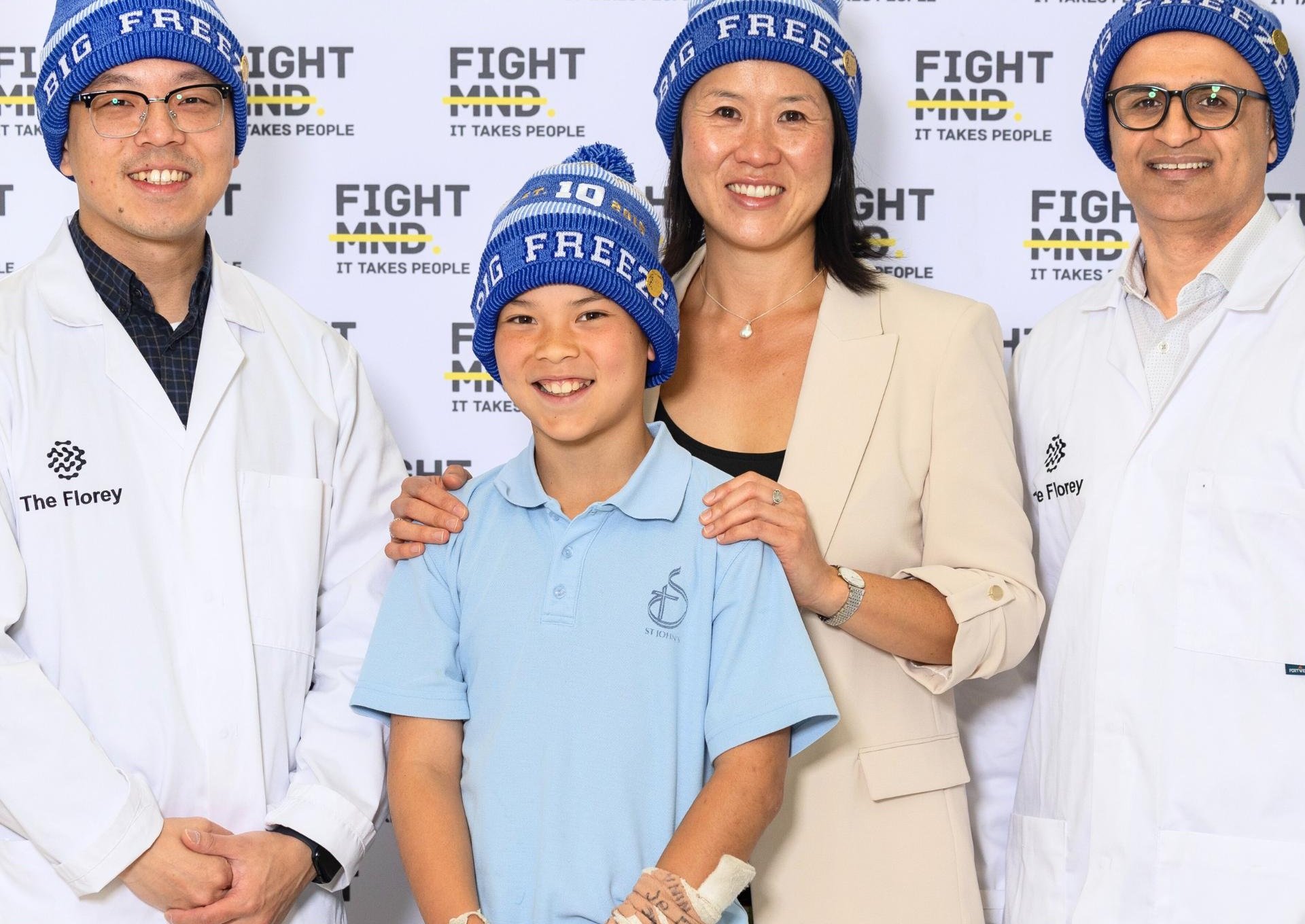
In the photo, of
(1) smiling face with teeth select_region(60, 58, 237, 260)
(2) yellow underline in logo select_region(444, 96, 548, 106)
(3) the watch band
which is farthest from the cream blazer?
(2) yellow underline in logo select_region(444, 96, 548, 106)

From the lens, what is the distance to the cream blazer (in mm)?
1715

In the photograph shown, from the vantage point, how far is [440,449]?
102 inches

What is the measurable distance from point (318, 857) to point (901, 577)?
0.82 m

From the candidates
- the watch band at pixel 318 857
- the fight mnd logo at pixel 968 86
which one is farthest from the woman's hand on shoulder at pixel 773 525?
the fight mnd logo at pixel 968 86

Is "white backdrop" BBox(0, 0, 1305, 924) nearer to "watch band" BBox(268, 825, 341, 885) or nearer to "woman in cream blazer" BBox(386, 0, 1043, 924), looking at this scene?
"woman in cream blazer" BBox(386, 0, 1043, 924)

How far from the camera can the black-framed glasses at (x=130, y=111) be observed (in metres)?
1.75

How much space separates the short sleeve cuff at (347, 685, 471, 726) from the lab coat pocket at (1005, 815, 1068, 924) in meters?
0.83

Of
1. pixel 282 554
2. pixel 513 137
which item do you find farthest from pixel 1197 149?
pixel 282 554

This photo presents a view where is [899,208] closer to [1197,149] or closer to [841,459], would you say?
[1197,149]

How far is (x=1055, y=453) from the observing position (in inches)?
77.1

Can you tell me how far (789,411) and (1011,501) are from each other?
1.03ft

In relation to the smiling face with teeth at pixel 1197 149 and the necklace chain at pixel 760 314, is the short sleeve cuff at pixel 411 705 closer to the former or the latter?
the necklace chain at pixel 760 314

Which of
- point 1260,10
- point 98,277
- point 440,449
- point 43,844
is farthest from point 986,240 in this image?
point 43,844

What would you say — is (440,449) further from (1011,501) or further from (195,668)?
(1011,501)
